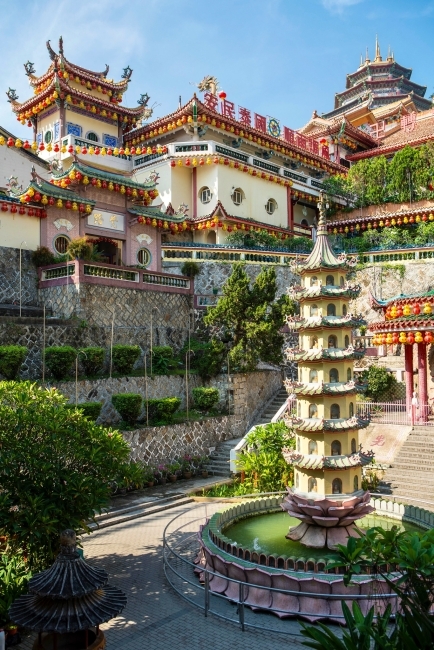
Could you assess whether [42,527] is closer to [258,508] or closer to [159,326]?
[258,508]

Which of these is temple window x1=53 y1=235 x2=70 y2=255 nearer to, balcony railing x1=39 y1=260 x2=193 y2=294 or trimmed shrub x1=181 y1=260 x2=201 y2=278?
balcony railing x1=39 y1=260 x2=193 y2=294

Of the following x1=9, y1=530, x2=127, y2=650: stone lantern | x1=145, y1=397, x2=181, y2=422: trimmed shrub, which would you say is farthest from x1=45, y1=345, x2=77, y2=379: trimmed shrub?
x1=9, y1=530, x2=127, y2=650: stone lantern

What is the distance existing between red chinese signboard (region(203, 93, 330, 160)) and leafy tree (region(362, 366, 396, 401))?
743 inches

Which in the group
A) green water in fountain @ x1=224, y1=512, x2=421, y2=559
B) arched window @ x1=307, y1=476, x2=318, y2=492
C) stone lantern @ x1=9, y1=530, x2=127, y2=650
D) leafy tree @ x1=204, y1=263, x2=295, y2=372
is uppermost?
leafy tree @ x1=204, y1=263, x2=295, y2=372

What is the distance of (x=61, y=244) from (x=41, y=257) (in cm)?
147

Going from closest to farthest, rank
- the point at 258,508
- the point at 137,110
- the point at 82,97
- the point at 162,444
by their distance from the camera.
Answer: the point at 258,508 < the point at 162,444 < the point at 82,97 < the point at 137,110

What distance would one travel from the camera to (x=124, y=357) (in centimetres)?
1936

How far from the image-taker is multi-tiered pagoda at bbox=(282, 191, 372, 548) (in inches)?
420

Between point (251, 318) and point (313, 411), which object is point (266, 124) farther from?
point (313, 411)

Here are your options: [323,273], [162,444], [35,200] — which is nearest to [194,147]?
[35,200]

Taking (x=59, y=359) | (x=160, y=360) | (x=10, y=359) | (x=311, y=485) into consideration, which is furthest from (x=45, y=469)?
(x=160, y=360)

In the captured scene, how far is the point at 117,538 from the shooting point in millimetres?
13273

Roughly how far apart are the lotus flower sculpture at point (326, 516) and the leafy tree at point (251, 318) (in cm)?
1046

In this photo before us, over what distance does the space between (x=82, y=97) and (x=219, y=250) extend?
1278 centimetres
